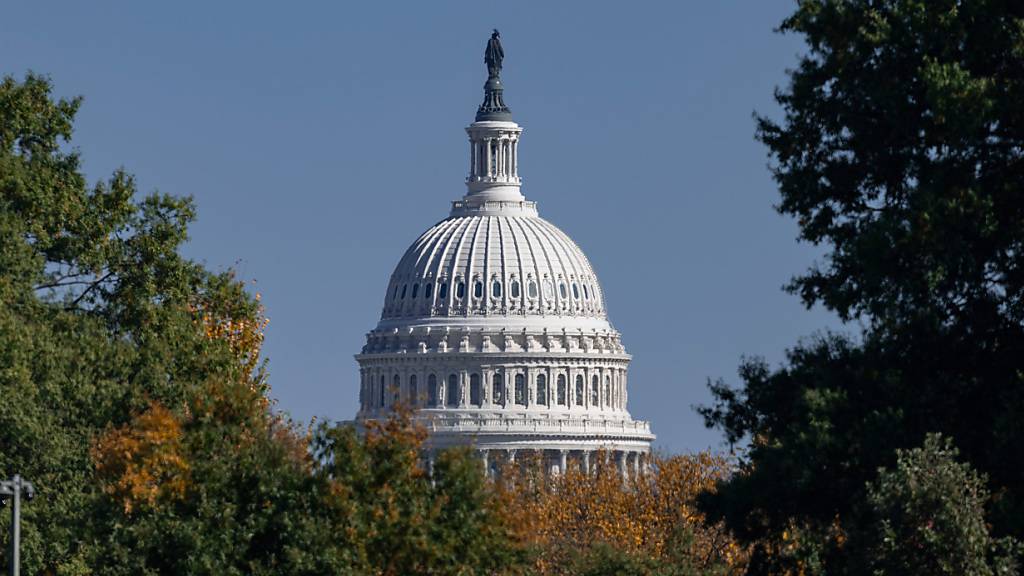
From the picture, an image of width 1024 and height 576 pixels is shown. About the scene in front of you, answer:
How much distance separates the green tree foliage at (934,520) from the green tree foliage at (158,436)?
35.4 ft

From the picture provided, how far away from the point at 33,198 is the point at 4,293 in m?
4.41

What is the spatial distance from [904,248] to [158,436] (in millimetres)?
15834

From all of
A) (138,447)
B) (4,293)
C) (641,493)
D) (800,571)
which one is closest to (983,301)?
(800,571)

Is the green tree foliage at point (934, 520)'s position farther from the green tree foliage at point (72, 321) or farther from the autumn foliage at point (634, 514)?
the autumn foliage at point (634, 514)

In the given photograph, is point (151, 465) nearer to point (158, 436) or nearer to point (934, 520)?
point (158, 436)

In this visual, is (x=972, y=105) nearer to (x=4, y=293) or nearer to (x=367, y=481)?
(x=367, y=481)

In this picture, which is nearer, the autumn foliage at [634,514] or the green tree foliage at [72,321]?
the green tree foliage at [72,321]

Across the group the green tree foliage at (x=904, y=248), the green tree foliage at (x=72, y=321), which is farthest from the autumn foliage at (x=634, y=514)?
the green tree foliage at (x=904, y=248)

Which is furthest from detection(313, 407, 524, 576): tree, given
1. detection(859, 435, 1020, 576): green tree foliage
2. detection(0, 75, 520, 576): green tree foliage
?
detection(859, 435, 1020, 576): green tree foliage

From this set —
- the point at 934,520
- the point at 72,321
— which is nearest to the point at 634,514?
the point at 72,321

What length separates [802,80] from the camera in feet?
196

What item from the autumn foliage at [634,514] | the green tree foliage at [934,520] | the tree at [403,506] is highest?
the autumn foliage at [634,514]

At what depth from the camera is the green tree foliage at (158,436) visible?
6188 cm

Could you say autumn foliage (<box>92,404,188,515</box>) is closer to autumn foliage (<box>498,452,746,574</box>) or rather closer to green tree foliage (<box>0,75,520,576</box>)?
green tree foliage (<box>0,75,520,576</box>)
